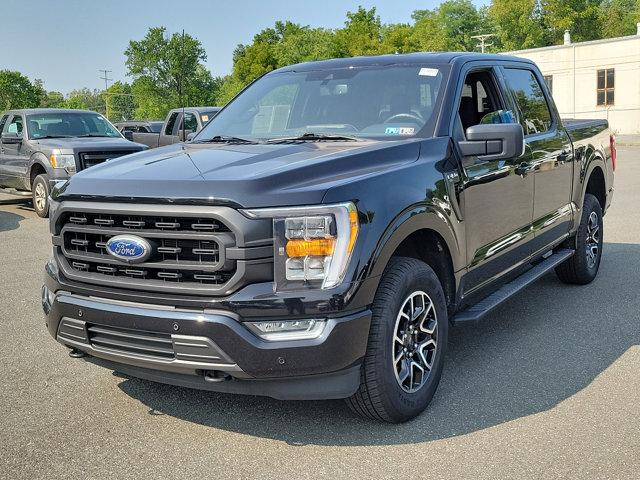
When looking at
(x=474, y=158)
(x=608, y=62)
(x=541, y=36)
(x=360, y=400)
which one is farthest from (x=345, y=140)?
(x=541, y=36)

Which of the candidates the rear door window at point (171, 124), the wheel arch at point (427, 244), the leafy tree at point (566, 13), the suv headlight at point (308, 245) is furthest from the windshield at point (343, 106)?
the leafy tree at point (566, 13)

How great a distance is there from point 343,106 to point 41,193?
916 centimetres

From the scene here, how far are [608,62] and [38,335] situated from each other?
149 feet

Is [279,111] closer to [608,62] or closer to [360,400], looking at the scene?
[360,400]

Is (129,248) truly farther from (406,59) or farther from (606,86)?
(606,86)

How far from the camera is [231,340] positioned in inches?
128

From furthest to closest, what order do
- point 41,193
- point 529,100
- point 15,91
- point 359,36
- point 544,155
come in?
point 15,91 < point 359,36 < point 41,193 < point 529,100 < point 544,155

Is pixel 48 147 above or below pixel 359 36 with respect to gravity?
below

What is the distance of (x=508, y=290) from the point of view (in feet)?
16.4

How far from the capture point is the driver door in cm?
444

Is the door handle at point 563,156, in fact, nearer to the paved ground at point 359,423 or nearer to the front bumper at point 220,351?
the paved ground at point 359,423

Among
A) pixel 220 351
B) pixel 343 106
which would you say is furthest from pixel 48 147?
pixel 220 351

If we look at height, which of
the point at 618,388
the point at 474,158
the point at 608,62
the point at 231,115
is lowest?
the point at 618,388

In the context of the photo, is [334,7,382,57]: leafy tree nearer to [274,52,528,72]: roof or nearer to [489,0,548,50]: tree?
[489,0,548,50]: tree
